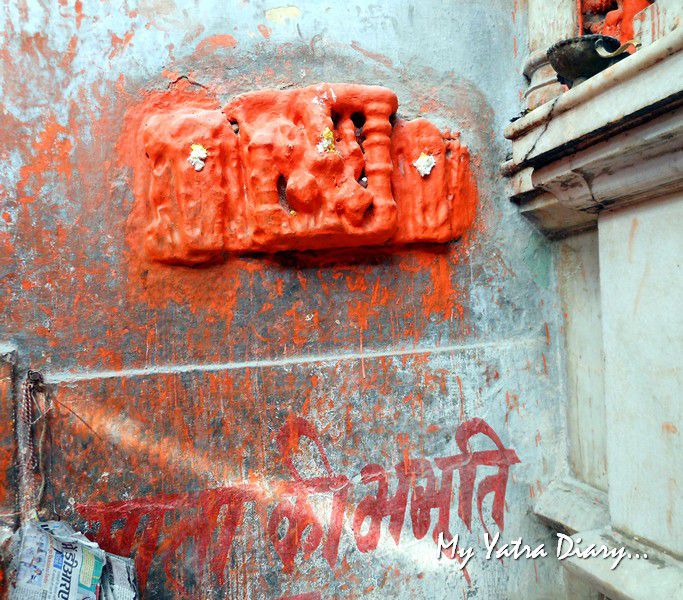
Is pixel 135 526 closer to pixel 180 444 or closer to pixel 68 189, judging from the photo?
pixel 180 444

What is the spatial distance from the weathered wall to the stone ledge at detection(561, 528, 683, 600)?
0.40 m

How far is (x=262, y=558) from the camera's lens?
1.73 metres

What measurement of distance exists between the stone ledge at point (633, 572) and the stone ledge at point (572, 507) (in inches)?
6.1

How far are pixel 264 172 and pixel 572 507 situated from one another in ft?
5.25

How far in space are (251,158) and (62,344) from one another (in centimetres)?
84

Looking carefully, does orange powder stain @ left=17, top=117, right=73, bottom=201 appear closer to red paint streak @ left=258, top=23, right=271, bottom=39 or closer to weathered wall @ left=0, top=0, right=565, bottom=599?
weathered wall @ left=0, top=0, right=565, bottom=599

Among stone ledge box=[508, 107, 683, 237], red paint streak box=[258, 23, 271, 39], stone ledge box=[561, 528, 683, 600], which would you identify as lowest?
stone ledge box=[561, 528, 683, 600]

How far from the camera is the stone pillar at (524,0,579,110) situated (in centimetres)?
188

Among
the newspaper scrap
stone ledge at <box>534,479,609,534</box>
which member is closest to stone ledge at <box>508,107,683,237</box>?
stone ledge at <box>534,479,609,534</box>

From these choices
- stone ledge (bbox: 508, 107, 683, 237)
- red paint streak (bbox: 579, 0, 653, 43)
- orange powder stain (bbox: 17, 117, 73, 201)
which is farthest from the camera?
red paint streak (bbox: 579, 0, 653, 43)

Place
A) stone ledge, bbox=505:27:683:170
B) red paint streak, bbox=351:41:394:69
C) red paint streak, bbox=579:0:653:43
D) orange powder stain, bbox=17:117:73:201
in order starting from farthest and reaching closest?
red paint streak, bbox=351:41:394:69 → red paint streak, bbox=579:0:653:43 → orange powder stain, bbox=17:117:73:201 → stone ledge, bbox=505:27:683:170

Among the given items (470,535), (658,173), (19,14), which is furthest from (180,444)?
(658,173)

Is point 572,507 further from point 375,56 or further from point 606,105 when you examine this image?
point 375,56
